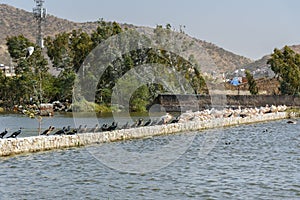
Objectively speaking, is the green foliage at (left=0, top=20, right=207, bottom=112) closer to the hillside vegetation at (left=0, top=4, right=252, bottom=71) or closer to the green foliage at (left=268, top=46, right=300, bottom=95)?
the green foliage at (left=268, top=46, right=300, bottom=95)

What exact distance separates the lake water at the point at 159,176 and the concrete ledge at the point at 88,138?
1.47ft

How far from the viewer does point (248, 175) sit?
65.4ft

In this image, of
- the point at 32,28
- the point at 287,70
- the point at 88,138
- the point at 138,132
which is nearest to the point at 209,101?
the point at 287,70

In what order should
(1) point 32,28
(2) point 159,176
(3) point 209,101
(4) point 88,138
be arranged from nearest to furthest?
(2) point 159,176 < (4) point 88,138 < (3) point 209,101 < (1) point 32,28

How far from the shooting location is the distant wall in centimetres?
6185

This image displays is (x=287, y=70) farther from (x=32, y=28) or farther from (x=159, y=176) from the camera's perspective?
(x=32, y=28)

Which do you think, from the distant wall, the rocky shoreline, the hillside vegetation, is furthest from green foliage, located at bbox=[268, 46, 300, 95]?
the hillside vegetation

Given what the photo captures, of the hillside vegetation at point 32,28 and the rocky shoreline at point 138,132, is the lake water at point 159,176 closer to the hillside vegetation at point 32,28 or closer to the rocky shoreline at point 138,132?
the rocky shoreline at point 138,132

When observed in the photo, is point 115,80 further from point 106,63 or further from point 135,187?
point 135,187

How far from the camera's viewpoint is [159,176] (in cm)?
1964

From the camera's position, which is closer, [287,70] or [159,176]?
[159,176]

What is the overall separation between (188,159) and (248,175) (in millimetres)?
4943

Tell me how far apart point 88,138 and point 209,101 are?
3855cm

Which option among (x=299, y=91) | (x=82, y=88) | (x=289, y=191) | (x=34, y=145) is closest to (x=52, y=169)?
(x=34, y=145)
